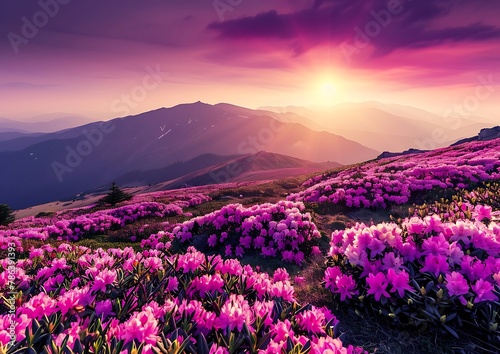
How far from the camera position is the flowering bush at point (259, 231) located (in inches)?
318

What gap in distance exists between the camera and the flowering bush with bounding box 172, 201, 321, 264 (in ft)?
26.5

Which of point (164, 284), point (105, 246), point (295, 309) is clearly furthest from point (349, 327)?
point (105, 246)

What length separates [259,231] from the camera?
8.93 m

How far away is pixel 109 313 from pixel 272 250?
17.0 feet

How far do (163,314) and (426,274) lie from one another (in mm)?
3565

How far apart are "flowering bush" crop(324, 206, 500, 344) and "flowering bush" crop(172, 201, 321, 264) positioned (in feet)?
9.39

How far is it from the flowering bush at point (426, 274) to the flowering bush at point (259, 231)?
2.86 m

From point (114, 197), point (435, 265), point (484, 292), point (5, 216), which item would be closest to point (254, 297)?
point (435, 265)

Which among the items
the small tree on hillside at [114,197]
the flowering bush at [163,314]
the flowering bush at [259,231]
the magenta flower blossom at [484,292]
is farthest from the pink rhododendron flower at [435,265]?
the small tree on hillside at [114,197]

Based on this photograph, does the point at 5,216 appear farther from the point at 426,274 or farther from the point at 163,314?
the point at 426,274

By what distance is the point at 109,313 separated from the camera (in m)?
3.44

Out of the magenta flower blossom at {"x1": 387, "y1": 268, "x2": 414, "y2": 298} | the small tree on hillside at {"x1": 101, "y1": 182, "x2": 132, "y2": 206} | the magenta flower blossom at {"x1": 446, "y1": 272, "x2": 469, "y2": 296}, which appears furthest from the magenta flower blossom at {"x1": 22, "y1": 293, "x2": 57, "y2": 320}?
the small tree on hillside at {"x1": 101, "y1": 182, "x2": 132, "y2": 206}

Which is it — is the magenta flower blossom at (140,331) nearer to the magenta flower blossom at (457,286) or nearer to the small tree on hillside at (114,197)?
the magenta flower blossom at (457,286)

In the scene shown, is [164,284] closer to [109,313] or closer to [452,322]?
[109,313]
